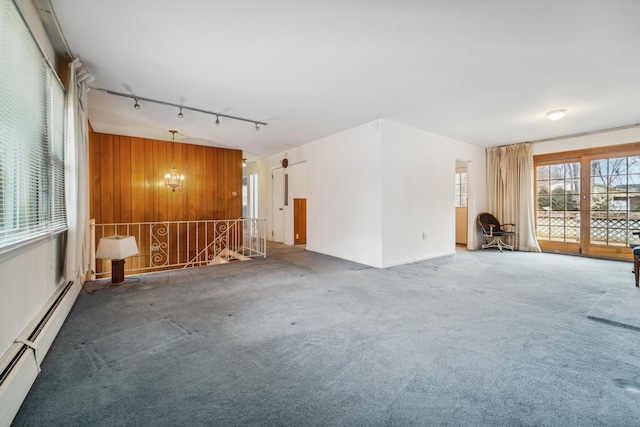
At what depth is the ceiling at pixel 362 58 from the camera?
6.76 ft

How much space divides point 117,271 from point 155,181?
3374 mm

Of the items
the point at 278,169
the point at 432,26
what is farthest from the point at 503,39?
the point at 278,169

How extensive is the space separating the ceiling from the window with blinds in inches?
19.0

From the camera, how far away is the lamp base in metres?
3.58

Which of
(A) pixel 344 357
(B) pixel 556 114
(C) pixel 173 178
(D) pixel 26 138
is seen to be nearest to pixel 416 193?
(B) pixel 556 114

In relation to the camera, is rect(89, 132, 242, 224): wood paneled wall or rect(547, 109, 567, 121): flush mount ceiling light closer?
rect(547, 109, 567, 121): flush mount ceiling light

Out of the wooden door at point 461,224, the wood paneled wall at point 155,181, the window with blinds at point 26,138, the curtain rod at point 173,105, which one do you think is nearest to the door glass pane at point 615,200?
the wooden door at point 461,224

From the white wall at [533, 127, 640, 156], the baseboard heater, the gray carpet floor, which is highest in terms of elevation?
the white wall at [533, 127, 640, 156]

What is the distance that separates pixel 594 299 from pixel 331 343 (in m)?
3.10

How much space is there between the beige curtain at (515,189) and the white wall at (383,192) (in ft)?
1.92

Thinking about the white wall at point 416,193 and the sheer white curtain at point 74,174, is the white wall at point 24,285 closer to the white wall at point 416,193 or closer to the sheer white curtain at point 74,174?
the sheer white curtain at point 74,174

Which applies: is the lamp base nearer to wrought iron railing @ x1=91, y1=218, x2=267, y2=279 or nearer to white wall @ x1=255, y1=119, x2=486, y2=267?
wrought iron railing @ x1=91, y1=218, x2=267, y2=279

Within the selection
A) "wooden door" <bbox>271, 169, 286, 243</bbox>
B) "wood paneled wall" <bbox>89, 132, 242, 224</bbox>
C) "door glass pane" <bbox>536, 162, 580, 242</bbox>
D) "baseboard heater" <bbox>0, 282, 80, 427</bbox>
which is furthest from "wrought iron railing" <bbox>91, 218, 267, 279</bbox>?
"door glass pane" <bbox>536, 162, 580, 242</bbox>

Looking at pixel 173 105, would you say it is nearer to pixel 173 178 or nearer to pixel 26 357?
pixel 173 178
